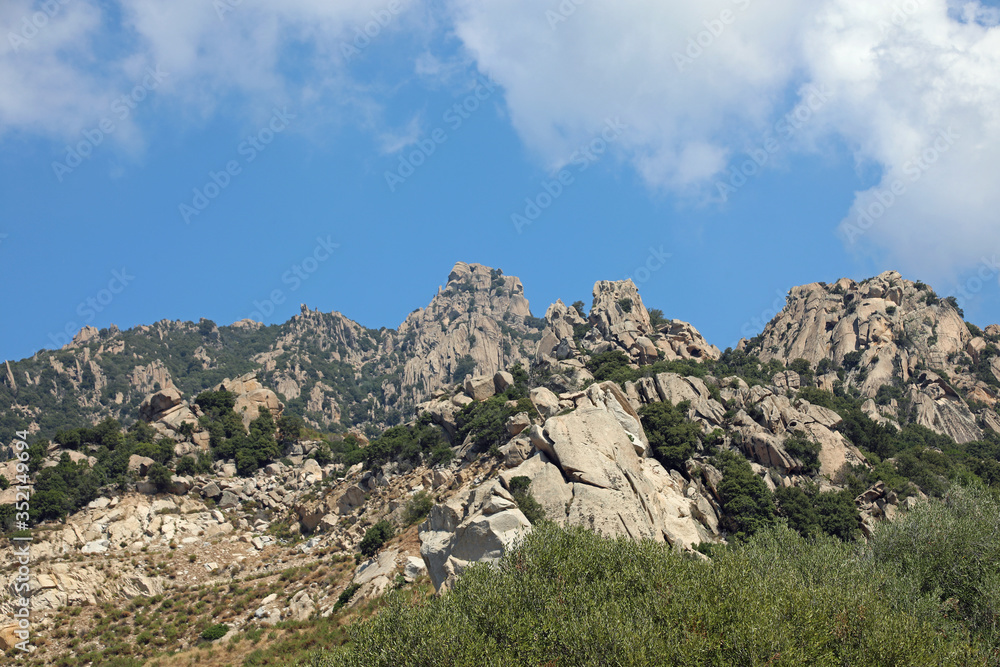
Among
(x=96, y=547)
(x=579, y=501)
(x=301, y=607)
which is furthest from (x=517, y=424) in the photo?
(x=96, y=547)

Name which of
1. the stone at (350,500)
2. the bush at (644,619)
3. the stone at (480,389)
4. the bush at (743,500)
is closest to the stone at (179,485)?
the stone at (350,500)

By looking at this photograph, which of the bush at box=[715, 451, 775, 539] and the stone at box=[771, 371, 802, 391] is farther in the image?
the stone at box=[771, 371, 802, 391]

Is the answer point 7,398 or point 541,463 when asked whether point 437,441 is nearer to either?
point 541,463

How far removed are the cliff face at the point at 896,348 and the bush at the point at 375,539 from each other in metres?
73.8

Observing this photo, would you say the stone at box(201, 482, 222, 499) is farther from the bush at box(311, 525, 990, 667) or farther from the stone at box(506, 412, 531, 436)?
the bush at box(311, 525, 990, 667)

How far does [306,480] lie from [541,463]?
41506 mm

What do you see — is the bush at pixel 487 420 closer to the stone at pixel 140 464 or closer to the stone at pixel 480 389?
the stone at pixel 480 389

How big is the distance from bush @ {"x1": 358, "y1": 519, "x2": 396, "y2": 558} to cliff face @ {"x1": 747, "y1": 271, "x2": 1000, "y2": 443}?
73840 millimetres

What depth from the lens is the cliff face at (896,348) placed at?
305ft

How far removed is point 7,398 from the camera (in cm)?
15612

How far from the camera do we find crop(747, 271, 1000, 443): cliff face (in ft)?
305

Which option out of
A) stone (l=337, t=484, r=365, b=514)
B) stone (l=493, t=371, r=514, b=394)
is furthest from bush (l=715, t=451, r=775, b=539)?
stone (l=337, t=484, r=365, b=514)

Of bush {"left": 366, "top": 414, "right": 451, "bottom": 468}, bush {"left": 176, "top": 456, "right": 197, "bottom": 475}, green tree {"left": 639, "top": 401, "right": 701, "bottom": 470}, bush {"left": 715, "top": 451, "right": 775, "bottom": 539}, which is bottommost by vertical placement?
bush {"left": 715, "top": 451, "right": 775, "bottom": 539}

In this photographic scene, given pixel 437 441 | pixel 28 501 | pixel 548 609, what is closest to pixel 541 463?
pixel 548 609
